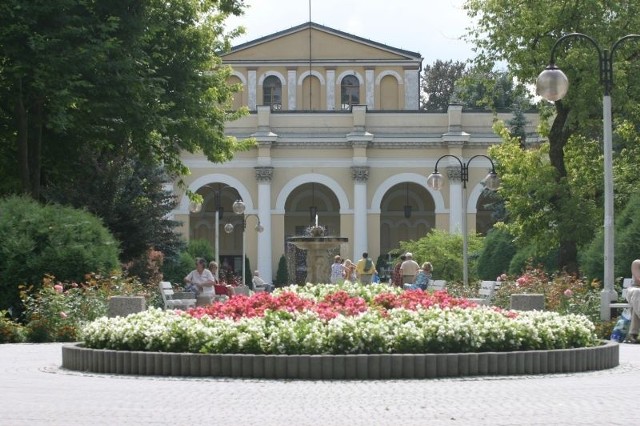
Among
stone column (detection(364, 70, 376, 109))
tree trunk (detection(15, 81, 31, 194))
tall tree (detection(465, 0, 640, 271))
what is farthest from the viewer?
stone column (detection(364, 70, 376, 109))

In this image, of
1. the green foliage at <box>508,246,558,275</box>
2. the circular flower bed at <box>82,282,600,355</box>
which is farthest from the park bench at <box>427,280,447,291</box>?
the circular flower bed at <box>82,282,600,355</box>

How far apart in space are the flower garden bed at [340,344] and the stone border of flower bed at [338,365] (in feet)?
0.03

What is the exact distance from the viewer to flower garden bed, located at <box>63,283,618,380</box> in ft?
44.2

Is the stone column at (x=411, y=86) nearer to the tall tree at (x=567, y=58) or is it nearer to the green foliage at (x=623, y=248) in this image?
the tall tree at (x=567, y=58)

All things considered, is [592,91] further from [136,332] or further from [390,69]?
[390,69]

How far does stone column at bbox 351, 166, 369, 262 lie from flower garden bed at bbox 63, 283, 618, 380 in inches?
2188

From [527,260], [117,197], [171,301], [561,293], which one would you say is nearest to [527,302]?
[561,293]

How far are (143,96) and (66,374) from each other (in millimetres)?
18431

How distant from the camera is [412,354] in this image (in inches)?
542

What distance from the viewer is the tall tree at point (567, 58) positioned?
34.7 meters

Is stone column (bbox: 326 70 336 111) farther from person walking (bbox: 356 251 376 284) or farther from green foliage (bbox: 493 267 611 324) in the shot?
green foliage (bbox: 493 267 611 324)

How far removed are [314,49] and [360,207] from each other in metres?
13.6

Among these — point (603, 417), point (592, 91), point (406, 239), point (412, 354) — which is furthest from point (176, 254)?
point (603, 417)

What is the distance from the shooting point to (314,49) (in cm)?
8119
